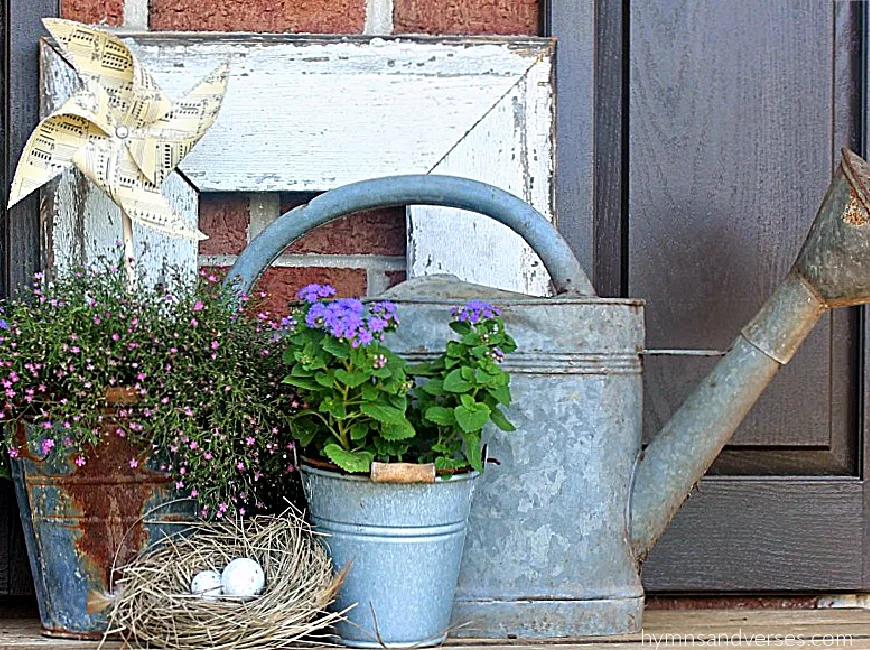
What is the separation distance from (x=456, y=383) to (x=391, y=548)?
16cm

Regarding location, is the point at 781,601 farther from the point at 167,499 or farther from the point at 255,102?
the point at 255,102

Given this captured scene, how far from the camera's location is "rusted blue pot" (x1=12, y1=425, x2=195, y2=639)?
101 centimetres

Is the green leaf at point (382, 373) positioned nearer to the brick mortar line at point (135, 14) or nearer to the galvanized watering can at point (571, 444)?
the galvanized watering can at point (571, 444)

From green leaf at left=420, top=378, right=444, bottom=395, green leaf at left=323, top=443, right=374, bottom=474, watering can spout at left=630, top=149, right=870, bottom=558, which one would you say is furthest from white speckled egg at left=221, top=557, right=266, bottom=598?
watering can spout at left=630, top=149, right=870, bottom=558

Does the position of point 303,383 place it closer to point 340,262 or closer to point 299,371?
point 299,371

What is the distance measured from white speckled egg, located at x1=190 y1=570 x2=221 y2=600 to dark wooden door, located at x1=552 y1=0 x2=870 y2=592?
1.94 feet

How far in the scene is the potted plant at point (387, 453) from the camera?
96 cm

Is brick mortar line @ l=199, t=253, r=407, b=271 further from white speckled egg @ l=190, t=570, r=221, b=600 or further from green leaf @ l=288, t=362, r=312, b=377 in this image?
white speckled egg @ l=190, t=570, r=221, b=600

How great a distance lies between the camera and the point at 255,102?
4.28ft

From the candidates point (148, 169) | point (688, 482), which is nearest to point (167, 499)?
point (148, 169)

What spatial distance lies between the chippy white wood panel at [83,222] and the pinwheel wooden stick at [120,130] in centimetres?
7

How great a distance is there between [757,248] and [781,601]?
0.44 meters

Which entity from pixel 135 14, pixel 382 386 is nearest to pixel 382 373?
pixel 382 386

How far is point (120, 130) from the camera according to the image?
119cm
